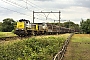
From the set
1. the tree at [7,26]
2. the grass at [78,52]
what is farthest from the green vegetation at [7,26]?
the grass at [78,52]

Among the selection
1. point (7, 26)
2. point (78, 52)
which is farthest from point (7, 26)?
point (78, 52)

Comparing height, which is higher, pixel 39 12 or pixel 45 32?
pixel 39 12

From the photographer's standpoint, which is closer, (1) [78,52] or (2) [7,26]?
(1) [78,52]

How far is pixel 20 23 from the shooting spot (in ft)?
159

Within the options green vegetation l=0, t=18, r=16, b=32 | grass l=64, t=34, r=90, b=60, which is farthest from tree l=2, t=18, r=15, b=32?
grass l=64, t=34, r=90, b=60

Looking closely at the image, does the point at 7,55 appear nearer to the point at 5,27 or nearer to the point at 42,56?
the point at 42,56

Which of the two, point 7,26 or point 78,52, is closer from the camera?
point 78,52

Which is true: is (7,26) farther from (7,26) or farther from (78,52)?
(78,52)

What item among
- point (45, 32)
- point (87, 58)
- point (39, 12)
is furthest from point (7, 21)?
point (87, 58)

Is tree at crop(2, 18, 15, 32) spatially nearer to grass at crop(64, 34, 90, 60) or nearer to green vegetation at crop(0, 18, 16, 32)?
green vegetation at crop(0, 18, 16, 32)

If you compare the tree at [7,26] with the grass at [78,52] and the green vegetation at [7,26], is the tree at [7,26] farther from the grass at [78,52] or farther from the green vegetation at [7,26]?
the grass at [78,52]

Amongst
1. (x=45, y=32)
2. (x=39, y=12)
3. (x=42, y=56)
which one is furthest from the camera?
(x=45, y=32)

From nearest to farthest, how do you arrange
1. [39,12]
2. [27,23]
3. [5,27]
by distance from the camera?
[27,23], [39,12], [5,27]

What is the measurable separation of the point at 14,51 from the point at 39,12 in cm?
4334
